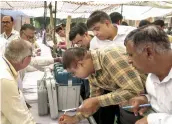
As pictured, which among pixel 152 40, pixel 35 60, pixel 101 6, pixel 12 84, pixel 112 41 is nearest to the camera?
pixel 152 40

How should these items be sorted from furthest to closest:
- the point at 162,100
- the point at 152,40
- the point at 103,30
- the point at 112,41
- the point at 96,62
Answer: the point at 112,41
the point at 103,30
the point at 96,62
the point at 162,100
the point at 152,40

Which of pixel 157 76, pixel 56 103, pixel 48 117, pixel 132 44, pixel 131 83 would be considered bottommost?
pixel 48 117

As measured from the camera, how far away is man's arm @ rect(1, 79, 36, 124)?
1.41m

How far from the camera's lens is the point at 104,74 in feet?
5.14

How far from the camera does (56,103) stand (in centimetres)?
176

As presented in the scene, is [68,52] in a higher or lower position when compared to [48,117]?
higher

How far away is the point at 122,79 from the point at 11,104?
686mm

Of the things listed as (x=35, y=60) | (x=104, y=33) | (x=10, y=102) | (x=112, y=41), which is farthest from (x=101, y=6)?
(x=10, y=102)

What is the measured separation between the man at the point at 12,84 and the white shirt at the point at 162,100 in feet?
2.62

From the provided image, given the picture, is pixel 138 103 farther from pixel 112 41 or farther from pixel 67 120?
pixel 112 41

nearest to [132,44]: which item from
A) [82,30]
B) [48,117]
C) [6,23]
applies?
[48,117]

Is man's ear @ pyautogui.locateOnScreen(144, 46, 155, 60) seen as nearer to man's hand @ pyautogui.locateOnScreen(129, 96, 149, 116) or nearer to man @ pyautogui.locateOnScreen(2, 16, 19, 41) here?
man's hand @ pyautogui.locateOnScreen(129, 96, 149, 116)

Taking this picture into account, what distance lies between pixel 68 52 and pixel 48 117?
0.58m

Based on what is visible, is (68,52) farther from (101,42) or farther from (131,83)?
(101,42)
